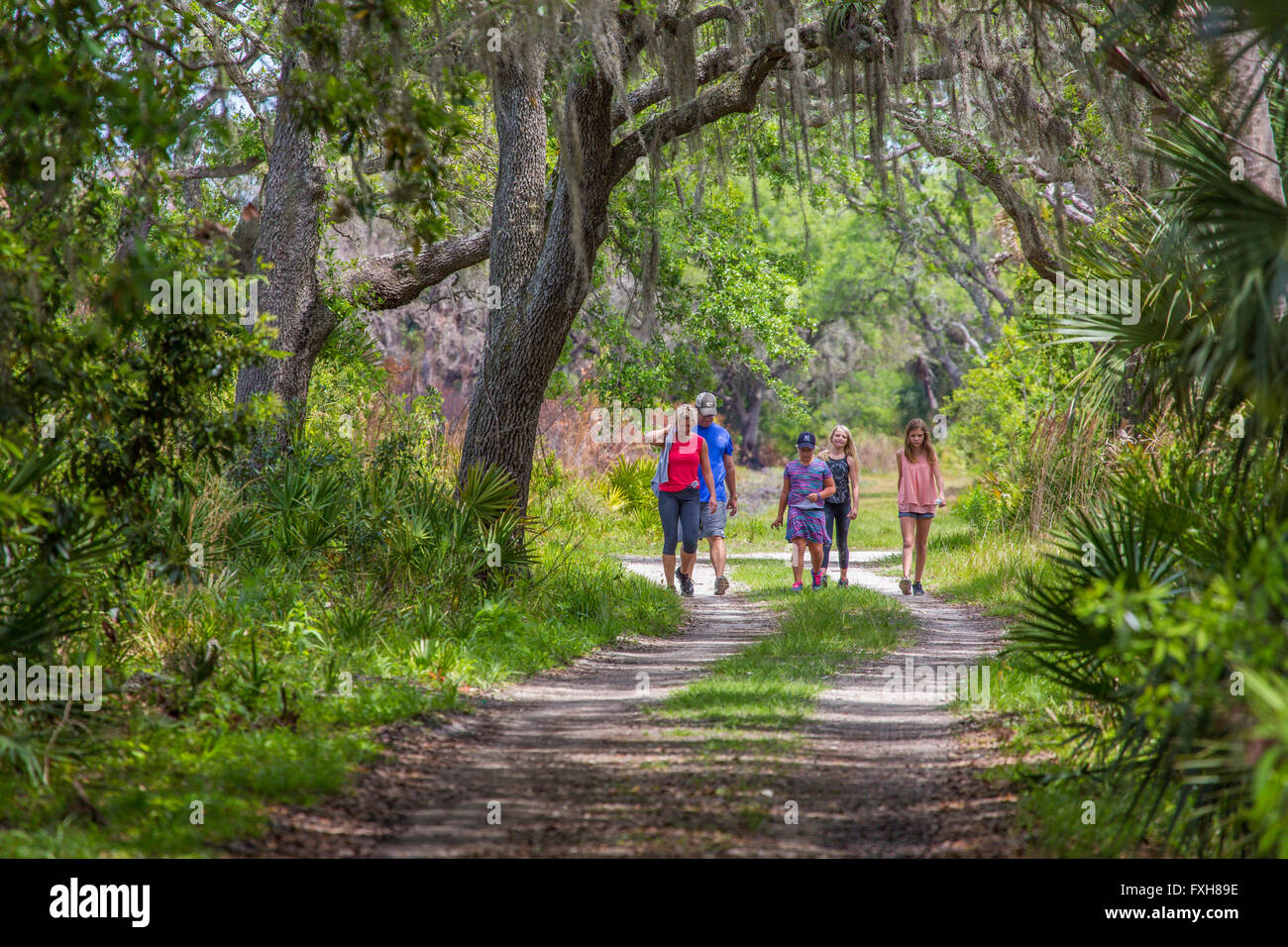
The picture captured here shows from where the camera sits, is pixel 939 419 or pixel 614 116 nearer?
pixel 614 116

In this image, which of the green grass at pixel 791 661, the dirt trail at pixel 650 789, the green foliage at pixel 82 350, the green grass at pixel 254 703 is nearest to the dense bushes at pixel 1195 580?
the dirt trail at pixel 650 789

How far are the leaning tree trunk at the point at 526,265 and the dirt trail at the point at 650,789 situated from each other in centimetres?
328

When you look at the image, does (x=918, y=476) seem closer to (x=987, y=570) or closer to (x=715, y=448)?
(x=987, y=570)

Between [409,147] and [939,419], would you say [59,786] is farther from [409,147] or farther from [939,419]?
[939,419]

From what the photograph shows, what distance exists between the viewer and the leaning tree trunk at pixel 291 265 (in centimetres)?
1202

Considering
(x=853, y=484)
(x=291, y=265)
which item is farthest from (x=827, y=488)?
(x=291, y=265)

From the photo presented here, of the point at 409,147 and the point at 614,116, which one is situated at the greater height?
the point at 614,116

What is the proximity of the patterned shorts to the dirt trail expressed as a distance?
4.35 m

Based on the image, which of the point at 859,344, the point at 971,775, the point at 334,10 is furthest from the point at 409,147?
the point at 859,344

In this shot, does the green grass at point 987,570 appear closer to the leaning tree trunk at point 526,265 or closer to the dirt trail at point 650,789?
the dirt trail at point 650,789

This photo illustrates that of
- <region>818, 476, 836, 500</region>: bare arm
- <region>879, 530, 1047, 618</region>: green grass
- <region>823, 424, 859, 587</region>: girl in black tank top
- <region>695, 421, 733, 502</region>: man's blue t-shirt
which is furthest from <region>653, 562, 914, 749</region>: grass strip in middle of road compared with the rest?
<region>695, 421, 733, 502</region>: man's blue t-shirt

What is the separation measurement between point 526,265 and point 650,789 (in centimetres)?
630

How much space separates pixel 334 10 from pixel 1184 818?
471 centimetres

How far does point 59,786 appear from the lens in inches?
184
